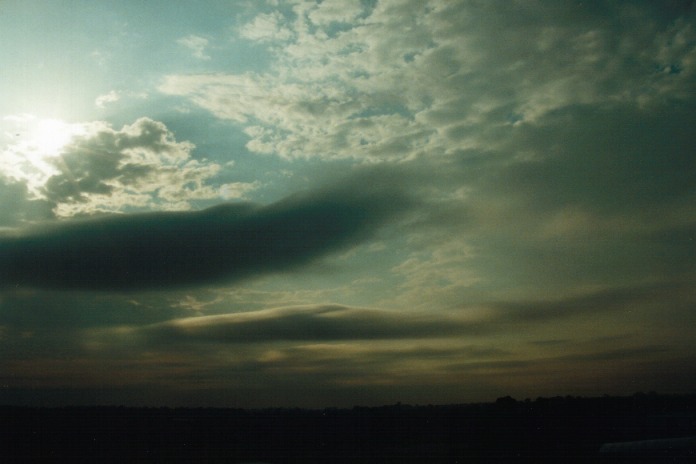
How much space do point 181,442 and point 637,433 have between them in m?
69.8

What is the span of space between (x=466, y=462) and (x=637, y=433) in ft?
133

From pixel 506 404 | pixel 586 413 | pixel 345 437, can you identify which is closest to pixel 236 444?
pixel 345 437

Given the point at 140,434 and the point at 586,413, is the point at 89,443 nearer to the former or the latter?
the point at 140,434

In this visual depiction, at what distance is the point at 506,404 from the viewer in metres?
156

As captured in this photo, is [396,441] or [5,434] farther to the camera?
[5,434]

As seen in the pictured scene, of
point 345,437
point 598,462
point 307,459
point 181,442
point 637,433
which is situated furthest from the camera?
point 345,437

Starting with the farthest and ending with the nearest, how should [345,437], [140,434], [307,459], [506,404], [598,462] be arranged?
[506,404], [140,434], [345,437], [307,459], [598,462]

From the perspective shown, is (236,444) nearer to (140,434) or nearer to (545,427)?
(140,434)

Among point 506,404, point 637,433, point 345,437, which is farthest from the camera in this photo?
point 506,404

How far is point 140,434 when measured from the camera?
95.1m

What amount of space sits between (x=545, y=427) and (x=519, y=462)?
49059mm

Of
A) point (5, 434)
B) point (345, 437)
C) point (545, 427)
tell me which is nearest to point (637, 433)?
point (545, 427)

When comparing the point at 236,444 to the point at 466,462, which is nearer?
the point at 466,462

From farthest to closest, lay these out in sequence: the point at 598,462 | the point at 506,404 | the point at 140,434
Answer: the point at 506,404 → the point at 140,434 → the point at 598,462
